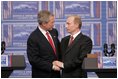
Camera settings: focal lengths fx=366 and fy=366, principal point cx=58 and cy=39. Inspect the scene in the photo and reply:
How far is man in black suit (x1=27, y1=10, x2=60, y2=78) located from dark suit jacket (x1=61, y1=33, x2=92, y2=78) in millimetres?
114

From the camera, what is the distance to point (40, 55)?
3.55 metres

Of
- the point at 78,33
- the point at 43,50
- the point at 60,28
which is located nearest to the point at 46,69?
the point at 43,50

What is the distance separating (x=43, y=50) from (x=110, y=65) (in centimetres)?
66

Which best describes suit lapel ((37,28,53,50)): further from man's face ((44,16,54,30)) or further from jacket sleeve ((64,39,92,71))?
jacket sleeve ((64,39,92,71))

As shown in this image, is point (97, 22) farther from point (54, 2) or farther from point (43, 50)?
point (43, 50)

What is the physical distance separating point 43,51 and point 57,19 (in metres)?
2.11

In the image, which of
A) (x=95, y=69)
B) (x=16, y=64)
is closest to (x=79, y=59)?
(x=95, y=69)

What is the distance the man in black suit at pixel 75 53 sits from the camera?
3388mm

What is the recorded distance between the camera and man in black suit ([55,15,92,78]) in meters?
3.39

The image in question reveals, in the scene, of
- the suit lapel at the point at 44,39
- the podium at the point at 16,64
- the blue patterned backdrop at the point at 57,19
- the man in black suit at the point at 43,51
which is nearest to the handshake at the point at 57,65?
the man in black suit at the point at 43,51

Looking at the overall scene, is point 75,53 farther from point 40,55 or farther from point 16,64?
point 16,64

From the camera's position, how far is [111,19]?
18.2 feet

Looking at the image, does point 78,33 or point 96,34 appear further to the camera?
point 96,34

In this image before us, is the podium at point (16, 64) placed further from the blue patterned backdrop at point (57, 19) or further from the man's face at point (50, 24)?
the blue patterned backdrop at point (57, 19)
